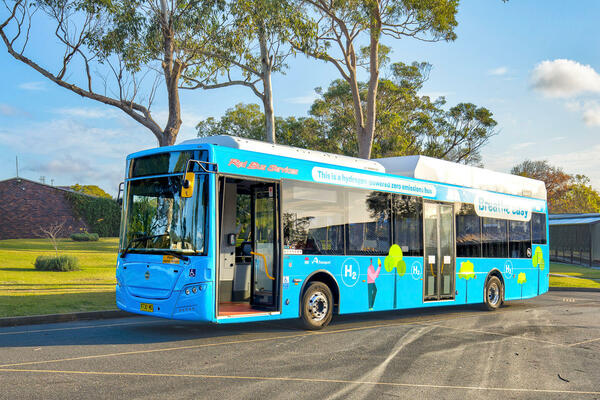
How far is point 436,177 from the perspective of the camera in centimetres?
1359

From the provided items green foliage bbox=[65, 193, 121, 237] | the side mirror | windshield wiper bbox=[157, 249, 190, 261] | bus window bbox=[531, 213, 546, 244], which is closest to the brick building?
green foliage bbox=[65, 193, 121, 237]

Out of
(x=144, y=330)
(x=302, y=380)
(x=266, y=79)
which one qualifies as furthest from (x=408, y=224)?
(x=266, y=79)

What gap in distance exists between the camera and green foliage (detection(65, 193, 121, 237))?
4697 centimetres

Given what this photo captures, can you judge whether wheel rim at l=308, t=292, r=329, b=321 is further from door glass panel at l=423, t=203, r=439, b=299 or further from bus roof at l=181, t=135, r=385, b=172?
door glass panel at l=423, t=203, r=439, b=299

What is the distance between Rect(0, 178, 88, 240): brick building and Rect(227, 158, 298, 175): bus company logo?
130 ft

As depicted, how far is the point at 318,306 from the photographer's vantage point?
10.3 m

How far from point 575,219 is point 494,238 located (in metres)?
28.5

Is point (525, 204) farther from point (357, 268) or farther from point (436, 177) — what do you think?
point (357, 268)

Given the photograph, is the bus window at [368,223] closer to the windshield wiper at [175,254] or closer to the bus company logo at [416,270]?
the bus company logo at [416,270]

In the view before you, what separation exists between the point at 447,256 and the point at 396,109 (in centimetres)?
2740

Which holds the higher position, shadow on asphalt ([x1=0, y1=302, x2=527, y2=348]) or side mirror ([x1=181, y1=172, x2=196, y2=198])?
side mirror ([x1=181, y1=172, x2=196, y2=198])

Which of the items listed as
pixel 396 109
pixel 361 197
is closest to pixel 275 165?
pixel 361 197

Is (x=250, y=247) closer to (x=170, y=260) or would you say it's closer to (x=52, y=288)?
(x=170, y=260)

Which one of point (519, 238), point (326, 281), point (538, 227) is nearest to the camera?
point (326, 281)
